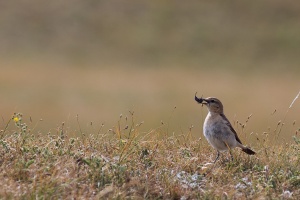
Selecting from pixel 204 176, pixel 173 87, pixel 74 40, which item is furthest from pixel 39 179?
pixel 74 40

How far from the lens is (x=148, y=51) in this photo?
4162 cm

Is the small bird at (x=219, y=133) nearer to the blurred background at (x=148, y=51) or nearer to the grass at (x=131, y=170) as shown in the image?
the grass at (x=131, y=170)

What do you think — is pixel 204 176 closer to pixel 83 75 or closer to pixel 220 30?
pixel 83 75

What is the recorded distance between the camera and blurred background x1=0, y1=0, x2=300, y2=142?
3506 cm

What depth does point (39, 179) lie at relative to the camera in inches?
289

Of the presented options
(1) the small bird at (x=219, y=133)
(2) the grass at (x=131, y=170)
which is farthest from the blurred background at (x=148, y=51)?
(2) the grass at (x=131, y=170)

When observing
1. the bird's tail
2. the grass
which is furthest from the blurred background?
the grass

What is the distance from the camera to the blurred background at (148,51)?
35062mm

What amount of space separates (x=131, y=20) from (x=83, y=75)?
21.0 feet

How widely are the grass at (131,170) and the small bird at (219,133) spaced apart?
10 cm

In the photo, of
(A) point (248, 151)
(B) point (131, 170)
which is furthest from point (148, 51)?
(B) point (131, 170)

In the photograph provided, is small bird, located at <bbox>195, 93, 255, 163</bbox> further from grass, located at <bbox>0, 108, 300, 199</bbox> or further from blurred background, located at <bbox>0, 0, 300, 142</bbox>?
blurred background, located at <bbox>0, 0, 300, 142</bbox>

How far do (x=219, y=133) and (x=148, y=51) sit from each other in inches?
1269

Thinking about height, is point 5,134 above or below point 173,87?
above
